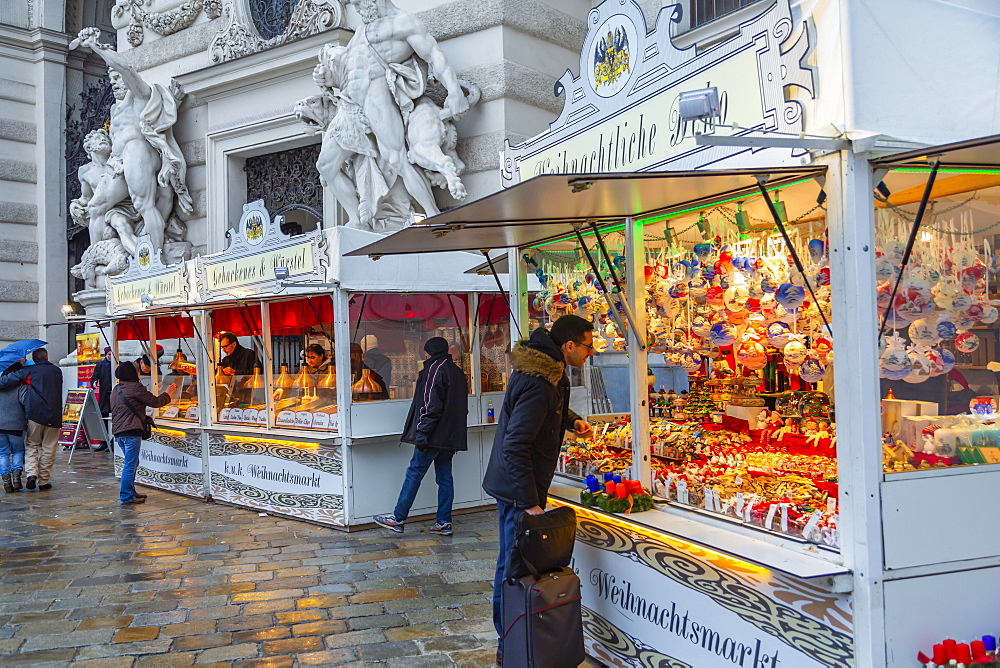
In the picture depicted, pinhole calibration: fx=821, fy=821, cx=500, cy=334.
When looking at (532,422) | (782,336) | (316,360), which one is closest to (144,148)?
(316,360)

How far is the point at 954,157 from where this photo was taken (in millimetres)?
3184

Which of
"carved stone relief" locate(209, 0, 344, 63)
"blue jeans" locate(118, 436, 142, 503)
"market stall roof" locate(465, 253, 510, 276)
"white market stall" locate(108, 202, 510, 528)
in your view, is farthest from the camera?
"carved stone relief" locate(209, 0, 344, 63)

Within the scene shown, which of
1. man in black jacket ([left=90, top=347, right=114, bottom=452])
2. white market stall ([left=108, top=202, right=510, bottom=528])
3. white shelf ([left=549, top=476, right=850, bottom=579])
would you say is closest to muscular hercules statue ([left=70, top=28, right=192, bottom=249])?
man in black jacket ([left=90, top=347, right=114, bottom=452])

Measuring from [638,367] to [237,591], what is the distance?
3.30 m

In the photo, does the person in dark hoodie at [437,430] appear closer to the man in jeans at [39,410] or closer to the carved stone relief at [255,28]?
the man in jeans at [39,410]

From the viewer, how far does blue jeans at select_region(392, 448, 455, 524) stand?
7.28m

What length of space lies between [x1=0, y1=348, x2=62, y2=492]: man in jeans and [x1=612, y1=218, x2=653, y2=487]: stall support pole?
→ 800cm

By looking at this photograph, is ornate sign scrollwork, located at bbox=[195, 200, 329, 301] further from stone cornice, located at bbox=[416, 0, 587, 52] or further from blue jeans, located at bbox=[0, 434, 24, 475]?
stone cornice, located at bbox=[416, 0, 587, 52]

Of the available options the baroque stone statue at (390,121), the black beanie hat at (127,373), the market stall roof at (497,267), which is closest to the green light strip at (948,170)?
A: the market stall roof at (497,267)

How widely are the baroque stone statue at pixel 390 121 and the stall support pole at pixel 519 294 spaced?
4418 mm

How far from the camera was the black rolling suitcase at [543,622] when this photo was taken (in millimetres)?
3680

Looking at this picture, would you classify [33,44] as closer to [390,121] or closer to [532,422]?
[390,121]

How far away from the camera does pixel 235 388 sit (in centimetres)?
909

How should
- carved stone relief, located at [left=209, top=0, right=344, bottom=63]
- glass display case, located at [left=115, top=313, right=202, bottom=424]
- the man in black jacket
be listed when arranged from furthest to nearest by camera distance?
the man in black jacket, carved stone relief, located at [left=209, top=0, right=344, bottom=63], glass display case, located at [left=115, top=313, right=202, bottom=424]
